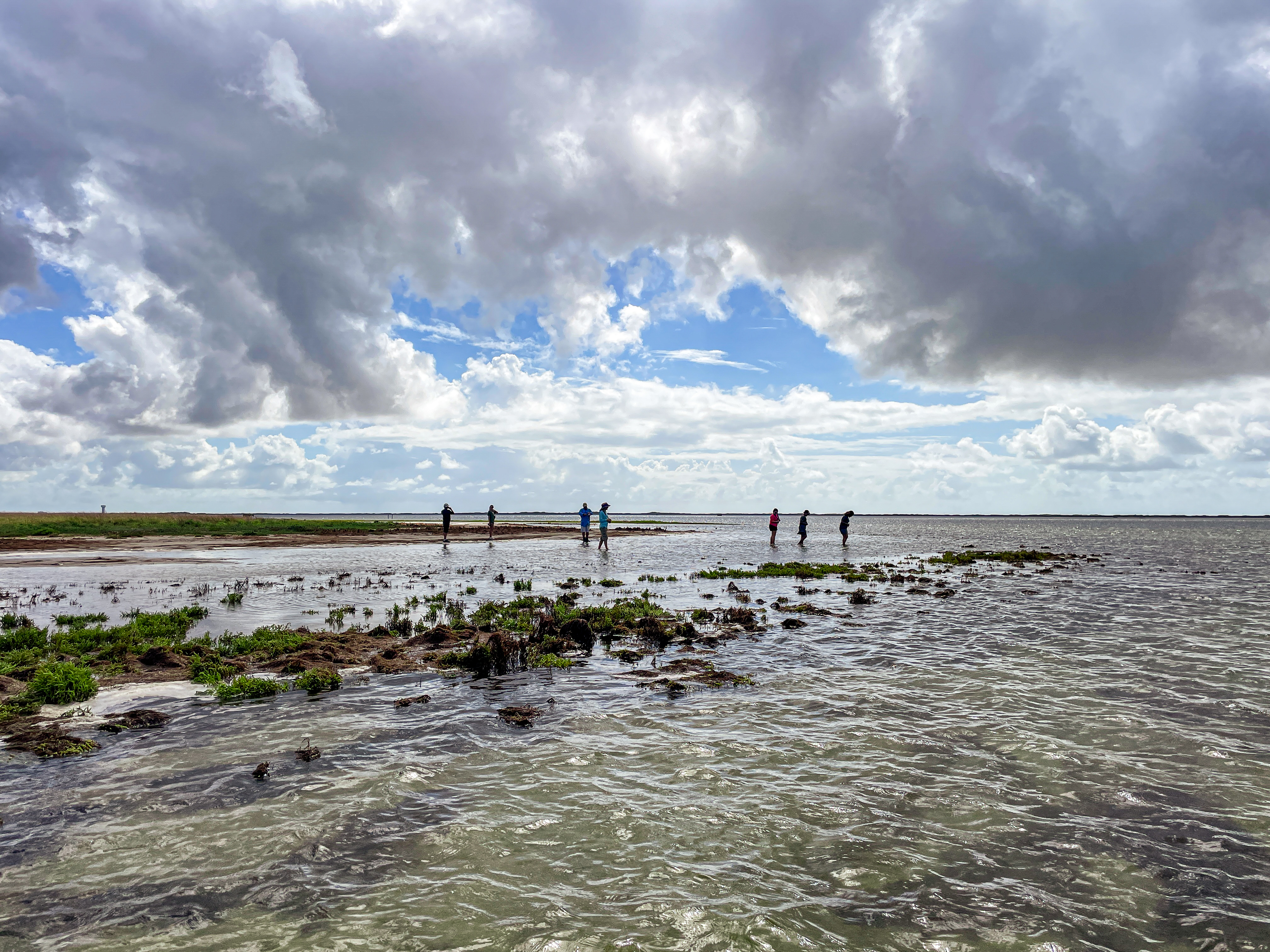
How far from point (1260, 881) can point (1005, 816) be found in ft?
7.53

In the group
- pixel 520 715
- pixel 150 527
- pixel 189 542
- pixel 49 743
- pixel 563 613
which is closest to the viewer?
pixel 49 743

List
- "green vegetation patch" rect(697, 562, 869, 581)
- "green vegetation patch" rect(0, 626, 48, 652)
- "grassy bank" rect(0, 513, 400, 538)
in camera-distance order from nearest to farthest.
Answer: "green vegetation patch" rect(0, 626, 48, 652) → "green vegetation patch" rect(697, 562, 869, 581) → "grassy bank" rect(0, 513, 400, 538)

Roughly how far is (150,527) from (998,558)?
301ft

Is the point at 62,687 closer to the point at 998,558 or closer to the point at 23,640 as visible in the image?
the point at 23,640

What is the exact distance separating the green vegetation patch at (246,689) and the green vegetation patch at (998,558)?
45.1 meters

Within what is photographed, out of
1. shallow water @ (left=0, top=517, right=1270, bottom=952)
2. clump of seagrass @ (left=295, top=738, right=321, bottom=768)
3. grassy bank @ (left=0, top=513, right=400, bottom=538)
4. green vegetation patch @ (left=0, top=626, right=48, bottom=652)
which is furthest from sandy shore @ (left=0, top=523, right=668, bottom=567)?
shallow water @ (left=0, top=517, right=1270, bottom=952)

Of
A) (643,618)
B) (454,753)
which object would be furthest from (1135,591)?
(454,753)

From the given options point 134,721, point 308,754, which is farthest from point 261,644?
point 308,754

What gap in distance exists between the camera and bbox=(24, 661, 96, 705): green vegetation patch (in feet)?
39.8

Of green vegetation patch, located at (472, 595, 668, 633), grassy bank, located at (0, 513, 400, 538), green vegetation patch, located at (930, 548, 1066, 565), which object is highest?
grassy bank, located at (0, 513, 400, 538)

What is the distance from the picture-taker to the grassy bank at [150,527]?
6825 cm

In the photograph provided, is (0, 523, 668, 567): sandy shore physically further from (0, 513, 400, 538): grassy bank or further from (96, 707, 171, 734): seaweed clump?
(96, 707, 171, 734): seaweed clump

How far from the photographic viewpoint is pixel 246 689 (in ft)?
42.2

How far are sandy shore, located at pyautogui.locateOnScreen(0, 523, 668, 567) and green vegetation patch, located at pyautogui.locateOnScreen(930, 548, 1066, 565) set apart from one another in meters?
34.5
